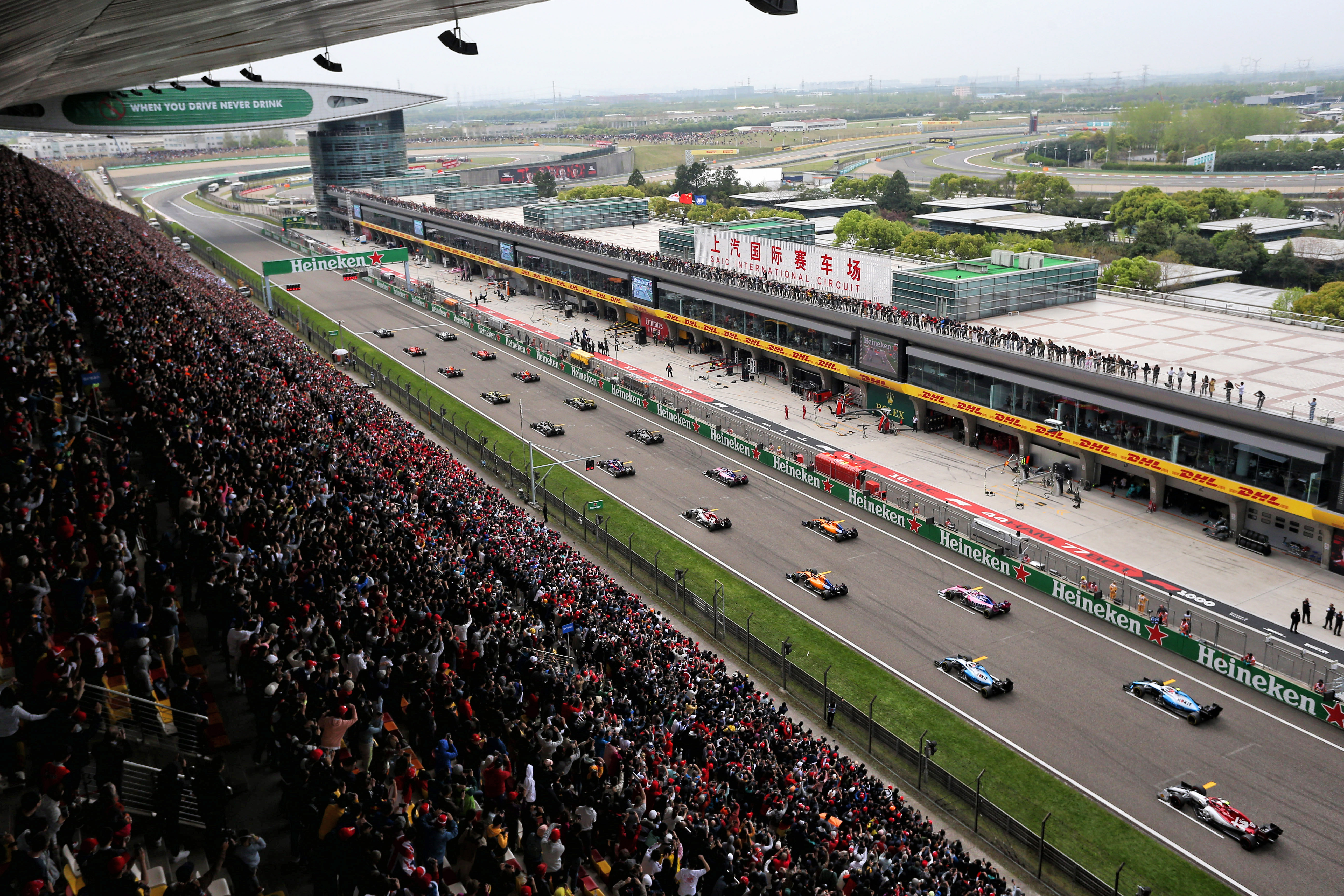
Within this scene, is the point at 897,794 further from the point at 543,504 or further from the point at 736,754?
the point at 543,504

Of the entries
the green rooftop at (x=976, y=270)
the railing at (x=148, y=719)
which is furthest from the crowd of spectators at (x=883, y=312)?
the railing at (x=148, y=719)

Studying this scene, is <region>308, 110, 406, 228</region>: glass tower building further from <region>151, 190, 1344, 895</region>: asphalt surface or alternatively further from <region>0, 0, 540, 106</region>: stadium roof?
<region>0, 0, 540, 106</region>: stadium roof

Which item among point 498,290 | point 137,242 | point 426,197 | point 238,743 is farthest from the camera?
point 426,197

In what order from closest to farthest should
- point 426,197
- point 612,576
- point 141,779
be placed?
point 141,779
point 612,576
point 426,197

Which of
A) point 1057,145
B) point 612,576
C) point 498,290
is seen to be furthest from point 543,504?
point 1057,145

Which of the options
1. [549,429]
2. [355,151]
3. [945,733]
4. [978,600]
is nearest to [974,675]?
[945,733]

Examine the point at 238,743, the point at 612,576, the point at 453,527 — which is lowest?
the point at 612,576

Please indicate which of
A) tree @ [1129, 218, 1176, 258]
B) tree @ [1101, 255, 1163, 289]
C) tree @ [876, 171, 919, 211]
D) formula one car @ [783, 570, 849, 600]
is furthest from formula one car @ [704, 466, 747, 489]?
tree @ [876, 171, 919, 211]
